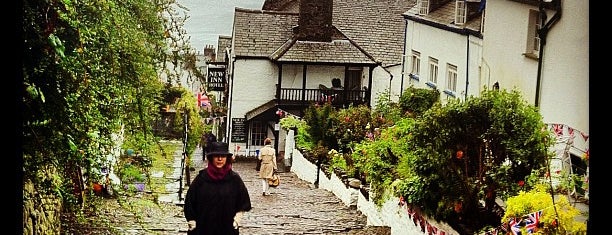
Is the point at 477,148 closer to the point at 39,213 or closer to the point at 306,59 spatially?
the point at 39,213

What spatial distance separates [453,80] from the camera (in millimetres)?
11266

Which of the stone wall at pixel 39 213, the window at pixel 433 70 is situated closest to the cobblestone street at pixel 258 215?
the stone wall at pixel 39 213

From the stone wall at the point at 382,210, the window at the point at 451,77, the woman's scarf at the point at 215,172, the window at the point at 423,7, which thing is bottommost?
the stone wall at the point at 382,210

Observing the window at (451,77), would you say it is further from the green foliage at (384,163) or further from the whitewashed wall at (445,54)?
the green foliage at (384,163)

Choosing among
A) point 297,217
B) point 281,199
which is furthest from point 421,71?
point 297,217

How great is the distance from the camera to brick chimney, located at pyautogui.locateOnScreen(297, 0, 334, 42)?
60.3ft

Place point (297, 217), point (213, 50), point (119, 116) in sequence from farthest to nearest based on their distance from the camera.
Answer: point (213, 50) < point (297, 217) < point (119, 116)

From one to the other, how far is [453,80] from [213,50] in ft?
34.7

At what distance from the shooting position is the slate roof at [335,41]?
1842cm

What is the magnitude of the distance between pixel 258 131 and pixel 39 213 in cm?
1450

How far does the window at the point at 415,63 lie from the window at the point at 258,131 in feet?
18.7

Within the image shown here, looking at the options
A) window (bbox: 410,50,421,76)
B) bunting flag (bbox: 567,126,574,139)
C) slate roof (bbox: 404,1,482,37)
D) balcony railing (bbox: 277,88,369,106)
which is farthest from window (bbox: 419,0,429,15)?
bunting flag (bbox: 567,126,574,139)

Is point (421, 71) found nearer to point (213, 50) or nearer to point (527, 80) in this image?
point (527, 80)

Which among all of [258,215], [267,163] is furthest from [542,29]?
[267,163]
